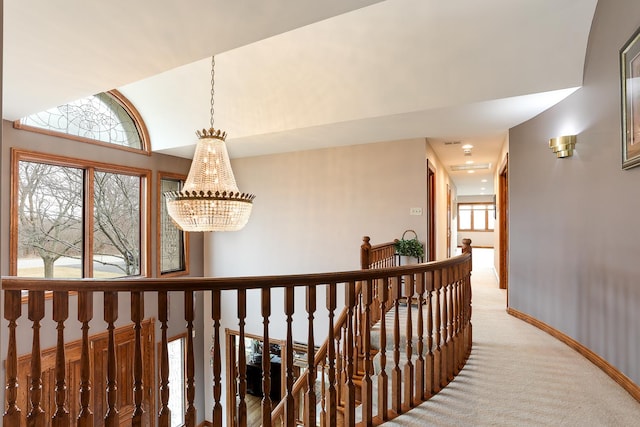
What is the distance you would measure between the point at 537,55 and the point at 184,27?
115 inches

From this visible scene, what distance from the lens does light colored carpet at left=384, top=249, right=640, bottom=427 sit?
1.95m

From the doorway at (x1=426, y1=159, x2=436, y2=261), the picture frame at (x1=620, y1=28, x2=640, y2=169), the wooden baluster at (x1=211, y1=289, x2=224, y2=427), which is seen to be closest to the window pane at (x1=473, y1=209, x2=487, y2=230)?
the doorway at (x1=426, y1=159, x2=436, y2=261)

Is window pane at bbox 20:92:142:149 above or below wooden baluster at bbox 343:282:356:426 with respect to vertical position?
above

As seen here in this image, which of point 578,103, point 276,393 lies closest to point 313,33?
point 578,103

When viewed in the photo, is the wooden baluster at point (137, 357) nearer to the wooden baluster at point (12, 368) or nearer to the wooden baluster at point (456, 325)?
the wooden baluster at point (12, 368)

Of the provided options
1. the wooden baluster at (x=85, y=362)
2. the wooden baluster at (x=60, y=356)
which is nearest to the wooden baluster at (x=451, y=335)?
the wooden baluster at (x=85, y=362)

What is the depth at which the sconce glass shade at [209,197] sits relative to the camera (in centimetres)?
301

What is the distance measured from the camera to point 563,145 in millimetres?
3070

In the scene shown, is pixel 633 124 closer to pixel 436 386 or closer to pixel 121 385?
pixel 436 386

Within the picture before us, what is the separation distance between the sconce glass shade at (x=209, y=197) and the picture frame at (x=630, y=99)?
2.97 m

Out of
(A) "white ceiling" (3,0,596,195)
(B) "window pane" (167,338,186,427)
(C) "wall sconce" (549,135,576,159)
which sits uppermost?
(A) "white ceiling" (3,0,596,195)

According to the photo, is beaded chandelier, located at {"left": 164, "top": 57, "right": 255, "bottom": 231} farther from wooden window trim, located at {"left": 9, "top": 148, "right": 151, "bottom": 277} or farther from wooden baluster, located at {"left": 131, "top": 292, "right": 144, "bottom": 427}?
wooden window trim, located at {"left": 9, "top": 148, "right": 151, "bottom": 277}

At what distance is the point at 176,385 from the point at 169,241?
234cm

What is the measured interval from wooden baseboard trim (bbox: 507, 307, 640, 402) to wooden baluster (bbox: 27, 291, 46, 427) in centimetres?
343
